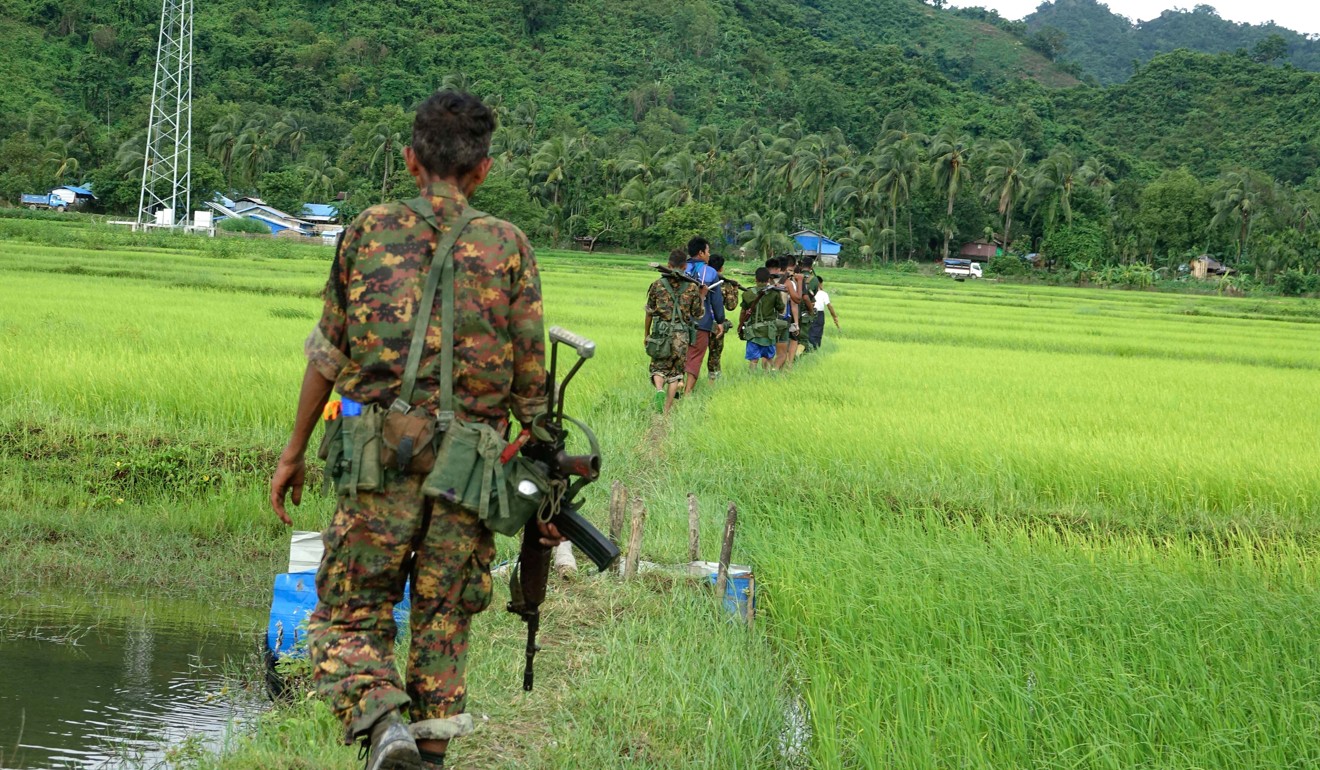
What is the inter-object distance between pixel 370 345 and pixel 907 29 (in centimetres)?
13842

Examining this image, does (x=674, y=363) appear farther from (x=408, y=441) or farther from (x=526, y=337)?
(x=408, y=441)

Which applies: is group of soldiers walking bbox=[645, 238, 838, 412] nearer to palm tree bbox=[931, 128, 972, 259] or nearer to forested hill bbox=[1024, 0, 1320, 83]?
palm tree bbox=[931, 128, 972, 259]

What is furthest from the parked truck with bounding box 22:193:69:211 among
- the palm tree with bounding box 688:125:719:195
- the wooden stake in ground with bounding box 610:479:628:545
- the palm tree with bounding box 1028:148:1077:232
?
the wooden stake in ground with bounding box 610:479:628:545

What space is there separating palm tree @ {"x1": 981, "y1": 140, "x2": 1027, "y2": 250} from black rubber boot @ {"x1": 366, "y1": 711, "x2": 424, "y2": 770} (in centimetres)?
5912

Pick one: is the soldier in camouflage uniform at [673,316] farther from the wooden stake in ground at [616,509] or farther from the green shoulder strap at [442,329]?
the green shoulder strap at [442,329]

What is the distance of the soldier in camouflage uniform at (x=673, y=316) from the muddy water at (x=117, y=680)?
5131 millimetres

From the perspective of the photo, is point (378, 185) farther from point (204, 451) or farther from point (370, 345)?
point (370, 345)

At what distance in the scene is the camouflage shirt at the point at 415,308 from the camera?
287 centimetres

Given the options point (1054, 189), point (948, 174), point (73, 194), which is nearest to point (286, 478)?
point (73, 194)

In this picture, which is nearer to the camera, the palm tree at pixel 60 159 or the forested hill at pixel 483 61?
the palm tree at pixel 60 159

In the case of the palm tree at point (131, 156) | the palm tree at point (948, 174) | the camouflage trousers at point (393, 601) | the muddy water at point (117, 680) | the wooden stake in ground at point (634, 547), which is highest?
the palm tree at point (948, 174)

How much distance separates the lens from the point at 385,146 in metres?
56.2

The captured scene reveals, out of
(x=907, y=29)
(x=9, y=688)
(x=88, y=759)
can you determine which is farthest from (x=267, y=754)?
(x=907, y=29)

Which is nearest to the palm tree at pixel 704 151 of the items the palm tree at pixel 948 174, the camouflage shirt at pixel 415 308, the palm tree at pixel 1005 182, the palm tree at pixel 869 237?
the palm tree at pixel 869 237
